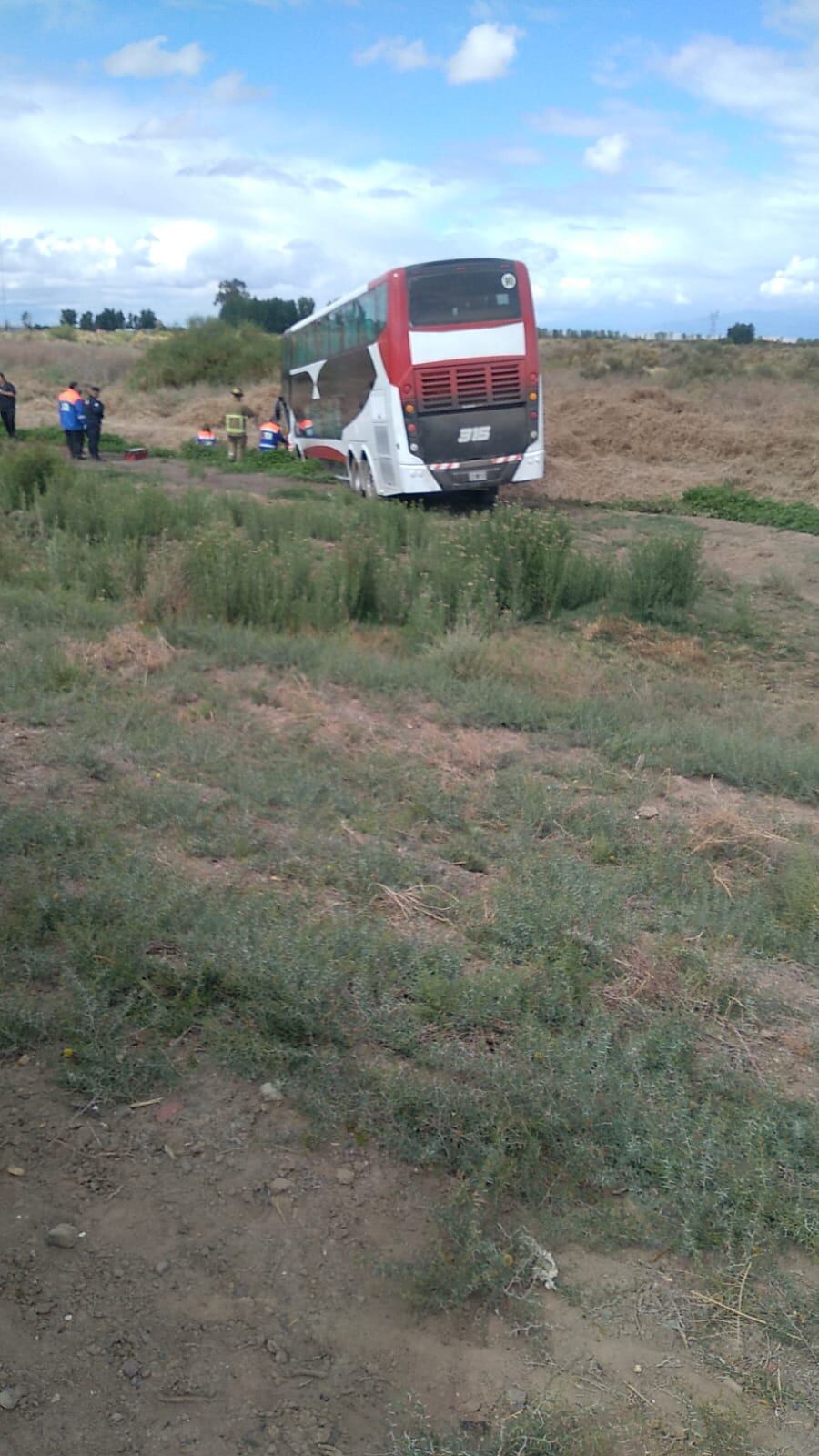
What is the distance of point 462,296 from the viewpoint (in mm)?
17016

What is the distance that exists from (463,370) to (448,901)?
44.0 ft

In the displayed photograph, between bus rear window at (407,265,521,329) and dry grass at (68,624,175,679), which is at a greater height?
bus rear window at (407,265,521,329)

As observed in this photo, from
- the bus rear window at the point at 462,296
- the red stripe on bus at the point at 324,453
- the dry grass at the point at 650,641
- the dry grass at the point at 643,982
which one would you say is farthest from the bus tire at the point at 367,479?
the dry grass at the point at 643,982

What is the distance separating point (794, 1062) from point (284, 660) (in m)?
5.33

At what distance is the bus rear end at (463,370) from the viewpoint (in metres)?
16.9

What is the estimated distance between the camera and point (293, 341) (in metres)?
25.9

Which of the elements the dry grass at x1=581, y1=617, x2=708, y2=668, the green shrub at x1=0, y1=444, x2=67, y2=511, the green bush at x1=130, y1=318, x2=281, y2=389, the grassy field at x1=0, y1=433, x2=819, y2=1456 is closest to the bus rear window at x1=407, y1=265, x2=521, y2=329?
the green shrub at x1=0, y1=444, x2=67, y2=511

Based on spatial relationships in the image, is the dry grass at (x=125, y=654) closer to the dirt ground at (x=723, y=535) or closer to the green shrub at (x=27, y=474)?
the green shrub at (x=27, y=474)

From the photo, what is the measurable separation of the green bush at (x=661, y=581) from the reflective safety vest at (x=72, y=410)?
14718 millimetres

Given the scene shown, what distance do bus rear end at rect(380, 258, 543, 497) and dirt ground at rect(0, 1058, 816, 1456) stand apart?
1472 centimetres

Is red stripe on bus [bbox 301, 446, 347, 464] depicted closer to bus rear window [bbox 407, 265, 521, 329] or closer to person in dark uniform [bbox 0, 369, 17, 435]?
bus rear window [bbox 407, 265, 521, 329]

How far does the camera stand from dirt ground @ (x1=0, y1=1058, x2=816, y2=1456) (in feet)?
8.70

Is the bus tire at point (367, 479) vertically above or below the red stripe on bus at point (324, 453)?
below

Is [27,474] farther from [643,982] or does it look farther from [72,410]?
[643,982]
